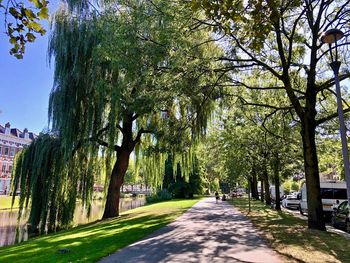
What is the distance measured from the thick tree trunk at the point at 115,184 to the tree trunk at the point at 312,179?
489 inches

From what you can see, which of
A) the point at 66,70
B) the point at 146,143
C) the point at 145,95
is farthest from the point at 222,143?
the point at 145,95

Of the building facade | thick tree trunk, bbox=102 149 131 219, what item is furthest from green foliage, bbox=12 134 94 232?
the building facade

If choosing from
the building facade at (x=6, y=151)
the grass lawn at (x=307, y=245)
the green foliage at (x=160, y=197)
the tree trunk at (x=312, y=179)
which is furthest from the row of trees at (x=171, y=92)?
the building facade at (x=6, y=151)

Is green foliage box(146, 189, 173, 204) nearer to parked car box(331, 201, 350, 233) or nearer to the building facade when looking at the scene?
the building facade

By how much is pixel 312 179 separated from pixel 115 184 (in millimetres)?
12813

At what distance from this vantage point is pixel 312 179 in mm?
13977

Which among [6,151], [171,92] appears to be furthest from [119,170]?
[6,151]

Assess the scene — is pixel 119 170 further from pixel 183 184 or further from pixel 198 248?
pixel 183 184

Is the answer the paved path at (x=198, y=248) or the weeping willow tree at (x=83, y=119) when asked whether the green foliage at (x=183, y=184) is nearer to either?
the weeping willow tree at (x=83, y=119)

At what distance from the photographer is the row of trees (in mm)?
12102

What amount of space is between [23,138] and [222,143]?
57943 mm

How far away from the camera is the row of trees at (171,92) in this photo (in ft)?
39.7

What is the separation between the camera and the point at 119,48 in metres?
12.3

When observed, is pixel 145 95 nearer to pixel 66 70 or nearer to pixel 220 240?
pixel 220 240
